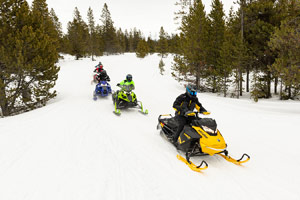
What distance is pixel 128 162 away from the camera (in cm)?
443

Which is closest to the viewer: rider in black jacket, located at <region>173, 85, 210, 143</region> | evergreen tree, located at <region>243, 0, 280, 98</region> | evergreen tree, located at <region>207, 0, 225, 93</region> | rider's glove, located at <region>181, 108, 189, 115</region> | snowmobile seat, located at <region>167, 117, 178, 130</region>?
rider's glove, located at <region>181, 108, 189, 115</region>

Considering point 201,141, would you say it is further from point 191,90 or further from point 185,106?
point 191,90

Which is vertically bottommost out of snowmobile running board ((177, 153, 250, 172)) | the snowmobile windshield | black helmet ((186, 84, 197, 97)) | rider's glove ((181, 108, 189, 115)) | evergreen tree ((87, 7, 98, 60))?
snowmobile running board ((177, 153, 250, 172))

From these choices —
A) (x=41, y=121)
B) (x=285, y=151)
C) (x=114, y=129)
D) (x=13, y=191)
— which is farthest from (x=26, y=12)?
(x=285, y=151)

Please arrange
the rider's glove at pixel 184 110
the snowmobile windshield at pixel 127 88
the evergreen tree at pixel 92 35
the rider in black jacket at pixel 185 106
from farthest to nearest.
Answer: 1. the evergreen tree at pixel 92 35
2. the snowmobile windshield at pixel 127 88
3. the rider in black jacket at pixel 185 106
4. the rider's glove at pixel 184 110

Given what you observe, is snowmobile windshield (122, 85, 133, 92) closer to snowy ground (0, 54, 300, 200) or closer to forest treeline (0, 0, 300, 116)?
snowy ground (0, 54, 300, 200)

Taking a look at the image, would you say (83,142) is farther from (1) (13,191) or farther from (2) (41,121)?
(2) (41,121)

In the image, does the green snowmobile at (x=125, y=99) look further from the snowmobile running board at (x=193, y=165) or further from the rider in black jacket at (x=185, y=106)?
the snowmobile running board at (x=193, y=165)

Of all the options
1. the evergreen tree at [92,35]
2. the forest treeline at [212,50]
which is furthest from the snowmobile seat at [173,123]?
the evergreen tree at [92,35]

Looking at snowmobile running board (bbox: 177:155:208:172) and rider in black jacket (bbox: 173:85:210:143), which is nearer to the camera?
snowmobile running board (bbox: 177:155:208:172)

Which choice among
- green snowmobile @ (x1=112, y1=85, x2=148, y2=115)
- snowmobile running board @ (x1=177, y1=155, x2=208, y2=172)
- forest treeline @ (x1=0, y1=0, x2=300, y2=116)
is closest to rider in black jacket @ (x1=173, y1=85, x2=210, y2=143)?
snowmobile running board @ (x1=177, y1=155, x2=208, y2=172)

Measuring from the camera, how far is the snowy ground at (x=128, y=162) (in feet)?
11.2

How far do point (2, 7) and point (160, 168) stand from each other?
12.0m

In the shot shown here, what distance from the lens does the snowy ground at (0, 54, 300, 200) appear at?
3402 mm
